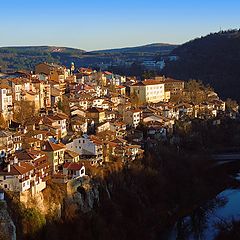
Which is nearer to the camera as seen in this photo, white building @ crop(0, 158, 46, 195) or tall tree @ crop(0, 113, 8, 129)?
white building @ crop(0, 158, 46, 195)

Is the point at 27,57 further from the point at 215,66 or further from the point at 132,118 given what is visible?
the point at 132,118

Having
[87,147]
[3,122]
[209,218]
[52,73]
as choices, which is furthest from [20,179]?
[52,73]

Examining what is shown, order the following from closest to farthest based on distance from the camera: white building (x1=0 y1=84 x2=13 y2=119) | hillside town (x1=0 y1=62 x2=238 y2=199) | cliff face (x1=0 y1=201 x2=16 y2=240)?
cliff face (x1=0 y1=201 x2=16 y2=240) < hillside town (x1=0 y1=62 x2=238 y2=199) < white building (x1=0 y1=84 x2=13 y2=119)

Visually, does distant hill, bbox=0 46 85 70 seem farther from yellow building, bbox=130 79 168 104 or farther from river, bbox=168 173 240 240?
river, bbox=168 173 240 240

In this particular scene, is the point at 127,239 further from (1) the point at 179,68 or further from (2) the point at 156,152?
(1) the point at 179,68

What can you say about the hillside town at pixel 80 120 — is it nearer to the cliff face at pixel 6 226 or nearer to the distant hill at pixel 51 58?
the cliff face at pixel 6 226

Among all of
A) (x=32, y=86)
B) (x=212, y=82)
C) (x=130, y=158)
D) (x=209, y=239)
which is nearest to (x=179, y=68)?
(x=212, y=82)

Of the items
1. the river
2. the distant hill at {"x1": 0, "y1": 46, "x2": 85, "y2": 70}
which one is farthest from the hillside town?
the distant hill at {"x1": 0, "y1": 46, "x2": 85, "y2": 70}
